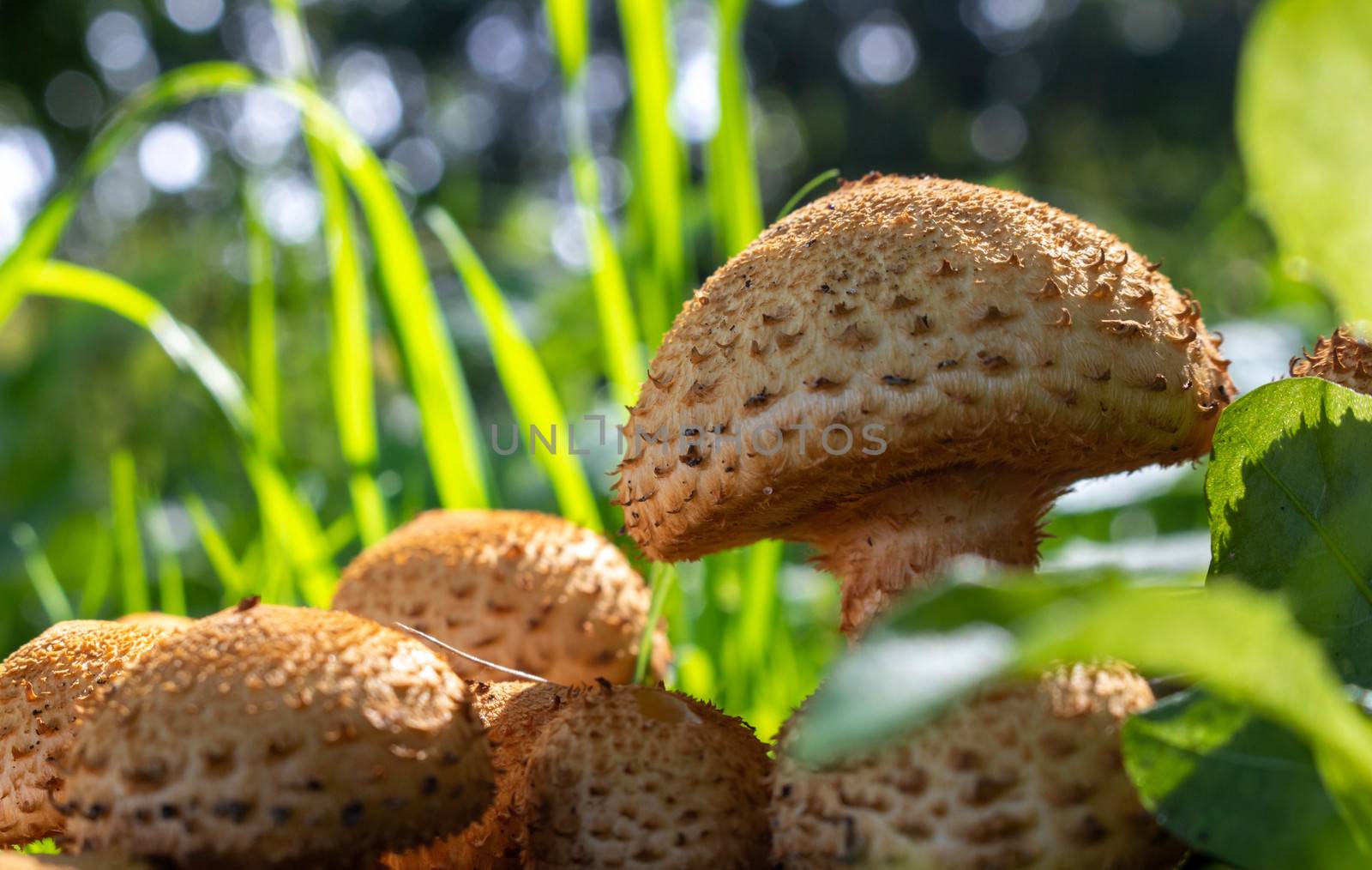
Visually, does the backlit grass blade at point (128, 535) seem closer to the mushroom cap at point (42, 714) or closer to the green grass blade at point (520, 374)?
the green grass blade at point (520, 374)

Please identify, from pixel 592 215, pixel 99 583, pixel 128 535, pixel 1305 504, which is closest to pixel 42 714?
pixel 1305 504

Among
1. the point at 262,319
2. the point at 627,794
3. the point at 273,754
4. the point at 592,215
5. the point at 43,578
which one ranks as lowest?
the point at 43,578

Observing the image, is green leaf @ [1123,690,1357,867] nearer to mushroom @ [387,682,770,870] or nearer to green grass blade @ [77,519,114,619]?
mushroom @ [387,682,770,870]

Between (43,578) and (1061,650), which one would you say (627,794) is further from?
(43,578)

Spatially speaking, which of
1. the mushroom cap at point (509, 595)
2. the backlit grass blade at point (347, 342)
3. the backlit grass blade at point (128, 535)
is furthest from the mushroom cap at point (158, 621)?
the backlit grass blade at point (128, 535)

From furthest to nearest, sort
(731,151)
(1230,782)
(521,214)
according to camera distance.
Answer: (521,214), (731,151), (1230,782)

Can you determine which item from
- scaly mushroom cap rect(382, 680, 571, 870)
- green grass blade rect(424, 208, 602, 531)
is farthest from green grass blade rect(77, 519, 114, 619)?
scaly mushroom cap rect(382, 680, 571, 870)
